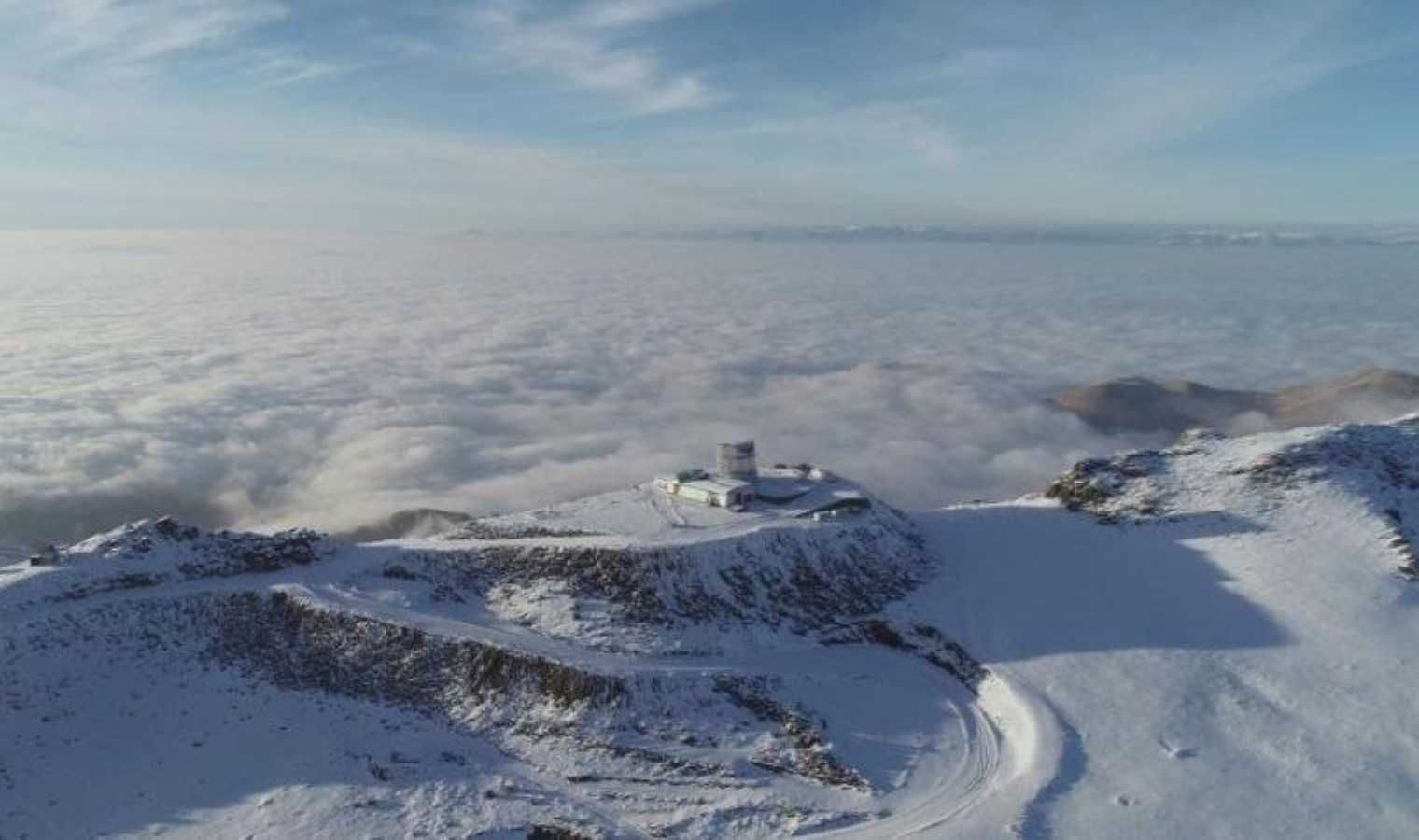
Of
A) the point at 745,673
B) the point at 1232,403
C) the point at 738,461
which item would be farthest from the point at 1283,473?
the point at 1232,403

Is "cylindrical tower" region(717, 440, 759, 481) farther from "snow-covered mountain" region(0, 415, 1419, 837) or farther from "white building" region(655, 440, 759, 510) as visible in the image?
"snow-covered mountain" region(0, 415, 1419, 837)

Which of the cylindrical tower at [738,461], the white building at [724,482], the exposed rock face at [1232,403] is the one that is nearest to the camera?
the white building at [724,482]

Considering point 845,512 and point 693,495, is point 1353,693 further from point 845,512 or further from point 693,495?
point 693,495

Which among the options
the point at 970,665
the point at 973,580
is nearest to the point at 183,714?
the point at 970,665

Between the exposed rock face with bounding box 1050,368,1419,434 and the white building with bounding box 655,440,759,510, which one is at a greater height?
the white building with bounding box 655,440,759,510

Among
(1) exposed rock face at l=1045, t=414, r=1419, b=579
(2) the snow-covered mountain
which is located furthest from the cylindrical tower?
(1) exposed rock face at l=1045, t=414, r=1419, b=579

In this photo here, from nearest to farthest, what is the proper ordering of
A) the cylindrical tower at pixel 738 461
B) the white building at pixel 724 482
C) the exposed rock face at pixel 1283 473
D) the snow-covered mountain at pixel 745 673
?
1. the snow-covered mountain at pixel 745 673
2. the exposed rock face at pixel 1283 473
3. the white building at pixel 724 482
4. the cylindrical tower at pixel 738 461

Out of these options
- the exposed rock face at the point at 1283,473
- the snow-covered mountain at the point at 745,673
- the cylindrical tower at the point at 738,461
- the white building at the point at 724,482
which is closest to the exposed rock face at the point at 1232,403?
the exposed rock face at the point at 1283,473

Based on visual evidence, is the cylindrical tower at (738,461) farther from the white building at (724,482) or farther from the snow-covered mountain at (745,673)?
the snow-covered mountain at (745,673)

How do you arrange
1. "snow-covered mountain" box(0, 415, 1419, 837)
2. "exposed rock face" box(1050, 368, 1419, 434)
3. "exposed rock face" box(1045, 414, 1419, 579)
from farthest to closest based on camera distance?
"exposed rock face" box(1050, 368, 1419, 434), "exposed rock face" box(1045, 414, 1419, 579), "snow-covered mountain" box(0, 415, 1419, 837)
